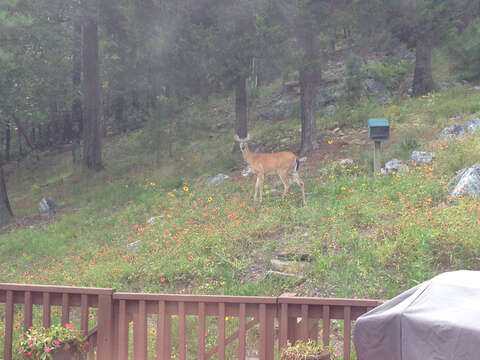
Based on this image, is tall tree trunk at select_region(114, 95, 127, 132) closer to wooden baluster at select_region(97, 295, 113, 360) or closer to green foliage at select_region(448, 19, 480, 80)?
green foliage at select_region(448, 19, 480, 80)

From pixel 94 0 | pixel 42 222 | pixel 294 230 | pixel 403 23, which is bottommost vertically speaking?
pixel 42 222

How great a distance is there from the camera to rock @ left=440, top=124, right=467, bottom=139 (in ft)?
41.5

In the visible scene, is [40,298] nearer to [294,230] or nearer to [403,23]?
[294,230]

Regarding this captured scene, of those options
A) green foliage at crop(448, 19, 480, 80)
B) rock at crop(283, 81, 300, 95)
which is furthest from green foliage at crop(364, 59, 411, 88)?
rock at crop(283, 81, 300, 95)

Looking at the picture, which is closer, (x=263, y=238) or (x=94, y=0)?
(x=263, y=238)

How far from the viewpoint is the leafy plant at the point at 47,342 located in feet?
15.5

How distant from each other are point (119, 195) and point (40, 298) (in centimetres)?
1110

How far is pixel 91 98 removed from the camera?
64.8ft

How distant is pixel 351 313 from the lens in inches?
180

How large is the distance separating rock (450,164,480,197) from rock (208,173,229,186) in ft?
22.0

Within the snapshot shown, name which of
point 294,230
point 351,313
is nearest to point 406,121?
point 294,230

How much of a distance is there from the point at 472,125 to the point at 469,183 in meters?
4.60

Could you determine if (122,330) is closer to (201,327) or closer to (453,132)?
(201,327)

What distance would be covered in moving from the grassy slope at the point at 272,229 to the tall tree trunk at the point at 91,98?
257 centimetres
